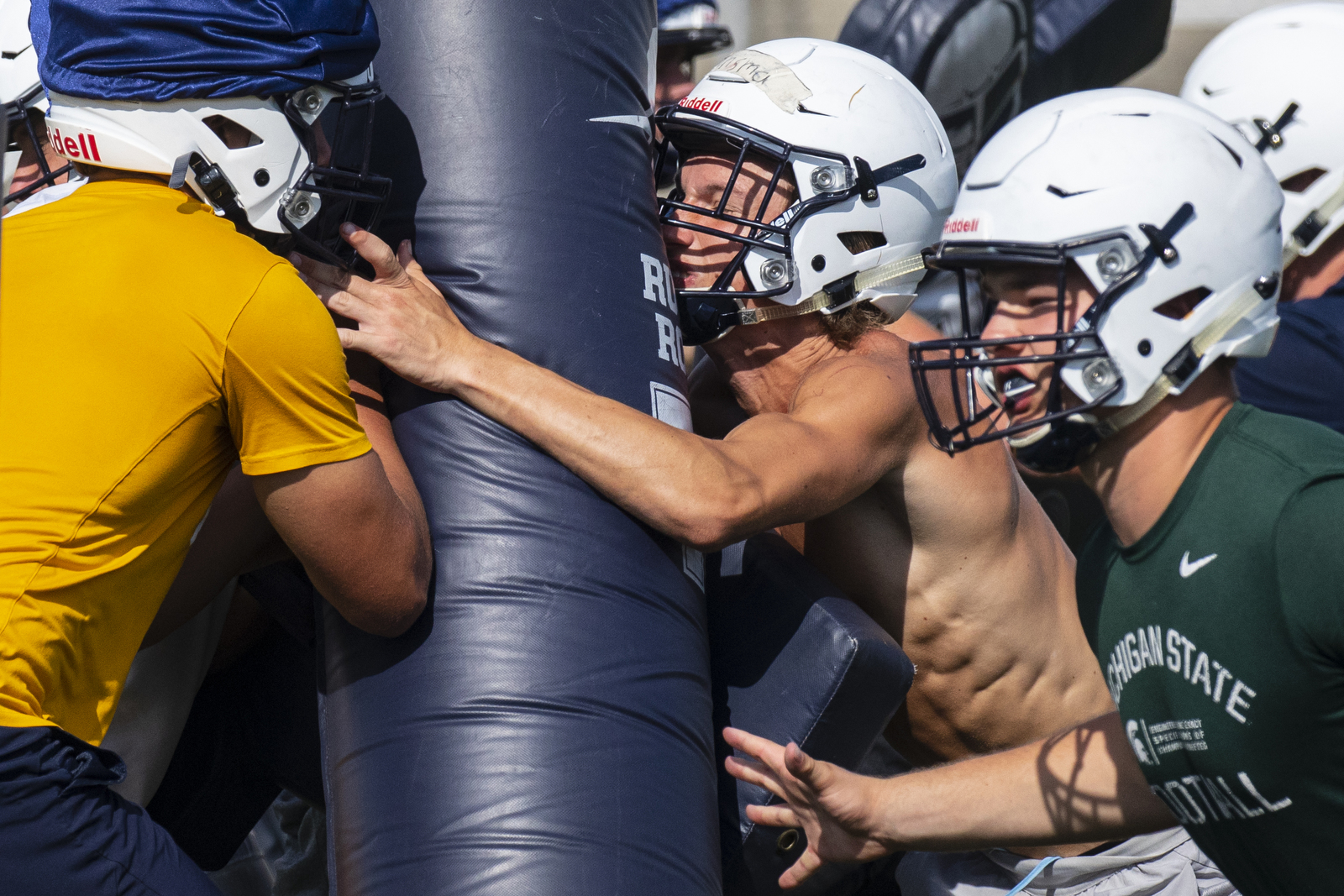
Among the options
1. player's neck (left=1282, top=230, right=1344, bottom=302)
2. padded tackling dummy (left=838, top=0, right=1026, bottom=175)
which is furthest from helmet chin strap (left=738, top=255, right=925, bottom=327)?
padded tackling dummy (left=838, top=0, right=1026, bottom=175)

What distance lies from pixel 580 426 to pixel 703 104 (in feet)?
3.43

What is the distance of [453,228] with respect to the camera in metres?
2.61

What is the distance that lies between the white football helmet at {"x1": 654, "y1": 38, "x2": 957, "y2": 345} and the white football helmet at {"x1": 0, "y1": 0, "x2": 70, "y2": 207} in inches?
54.6

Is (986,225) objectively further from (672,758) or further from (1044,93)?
(1044,93)

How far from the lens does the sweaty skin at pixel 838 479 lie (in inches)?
98.5

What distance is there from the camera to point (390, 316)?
2502 mm

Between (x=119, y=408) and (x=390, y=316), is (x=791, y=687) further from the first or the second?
(x=119, y=408)

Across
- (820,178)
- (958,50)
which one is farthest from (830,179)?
(958,50)

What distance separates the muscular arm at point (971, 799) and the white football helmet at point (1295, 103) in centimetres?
140

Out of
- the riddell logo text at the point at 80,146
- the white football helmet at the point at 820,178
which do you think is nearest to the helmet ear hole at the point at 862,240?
the white football helmet at the point at 820,178

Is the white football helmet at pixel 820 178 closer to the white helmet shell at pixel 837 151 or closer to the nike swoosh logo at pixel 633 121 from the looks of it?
the white helmet shell at pixel 837 151

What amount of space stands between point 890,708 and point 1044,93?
12.7 ft

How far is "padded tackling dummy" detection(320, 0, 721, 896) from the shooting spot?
2.29m

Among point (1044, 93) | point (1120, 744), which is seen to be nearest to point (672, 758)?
point (1120, 744)
